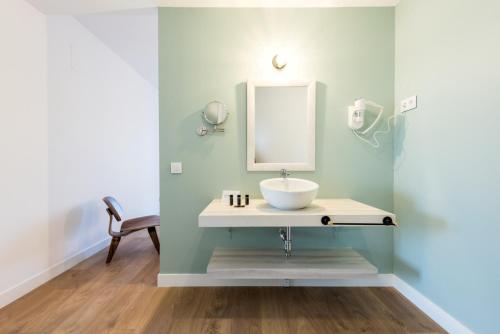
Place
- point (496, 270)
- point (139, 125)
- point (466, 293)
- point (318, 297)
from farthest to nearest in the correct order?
point (139, 125)
point (318, 297)
point (466, 293)
point (496, 270)

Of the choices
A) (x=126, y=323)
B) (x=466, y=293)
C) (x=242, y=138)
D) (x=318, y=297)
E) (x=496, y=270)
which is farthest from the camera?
(x=242, y=138)

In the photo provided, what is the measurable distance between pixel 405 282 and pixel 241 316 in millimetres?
1387

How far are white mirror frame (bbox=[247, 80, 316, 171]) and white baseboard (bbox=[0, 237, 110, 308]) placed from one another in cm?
211

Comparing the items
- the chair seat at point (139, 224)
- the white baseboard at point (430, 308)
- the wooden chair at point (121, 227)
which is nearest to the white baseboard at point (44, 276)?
the wooden chair at point (121, 227)

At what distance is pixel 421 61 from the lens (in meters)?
1.71

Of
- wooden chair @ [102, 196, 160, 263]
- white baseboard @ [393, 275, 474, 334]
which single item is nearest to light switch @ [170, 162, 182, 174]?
wooden chair @ [102, 196, 160, 263]

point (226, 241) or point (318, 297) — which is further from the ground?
point (226, 241)

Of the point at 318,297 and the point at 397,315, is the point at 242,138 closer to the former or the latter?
the point at 318,297

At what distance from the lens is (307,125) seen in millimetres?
2014

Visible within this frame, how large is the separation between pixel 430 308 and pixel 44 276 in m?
3.21

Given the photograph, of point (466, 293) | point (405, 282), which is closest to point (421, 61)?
point (466, 293)

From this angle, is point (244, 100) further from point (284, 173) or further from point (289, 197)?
point (289, 197)

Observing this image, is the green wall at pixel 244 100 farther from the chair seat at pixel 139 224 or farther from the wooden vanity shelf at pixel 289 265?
the chair seat at pixel 139 224

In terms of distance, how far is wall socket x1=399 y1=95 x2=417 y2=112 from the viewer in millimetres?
1758
